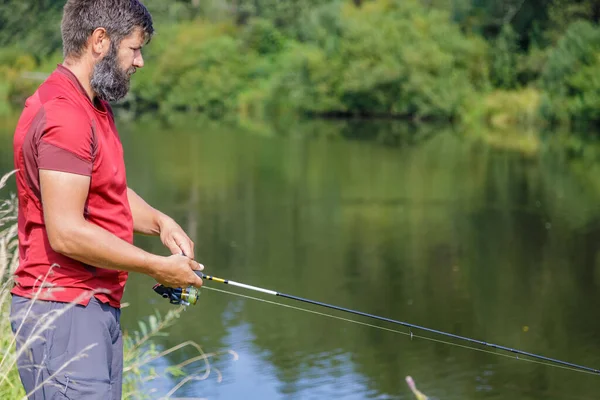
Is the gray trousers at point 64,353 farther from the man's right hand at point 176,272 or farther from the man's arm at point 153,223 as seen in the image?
the man's arm at point 153,223

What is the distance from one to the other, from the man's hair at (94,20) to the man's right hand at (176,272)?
0.51 m

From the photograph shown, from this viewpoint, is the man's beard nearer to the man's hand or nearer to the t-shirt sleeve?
the t-shirt sleeve

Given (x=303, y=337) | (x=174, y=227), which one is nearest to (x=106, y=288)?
(x=174, y=227)

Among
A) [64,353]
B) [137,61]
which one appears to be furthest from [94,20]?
[64,353]

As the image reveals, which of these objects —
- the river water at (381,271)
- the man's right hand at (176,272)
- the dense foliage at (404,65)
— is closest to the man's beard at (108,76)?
the man's right hand at (176,272)

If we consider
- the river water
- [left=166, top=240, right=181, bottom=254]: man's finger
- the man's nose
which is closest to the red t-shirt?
the man's nose

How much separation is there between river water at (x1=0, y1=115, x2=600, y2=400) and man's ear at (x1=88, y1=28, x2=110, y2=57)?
81.0 inches

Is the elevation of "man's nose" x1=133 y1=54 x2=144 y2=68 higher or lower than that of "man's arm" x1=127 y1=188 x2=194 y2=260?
higher

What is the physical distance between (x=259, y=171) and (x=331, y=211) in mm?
5006

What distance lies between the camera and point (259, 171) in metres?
18.8

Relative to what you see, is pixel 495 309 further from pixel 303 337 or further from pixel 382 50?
pixel 382 50

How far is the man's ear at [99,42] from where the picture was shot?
2162 millimetres

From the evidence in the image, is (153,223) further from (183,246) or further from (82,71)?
(82,71)

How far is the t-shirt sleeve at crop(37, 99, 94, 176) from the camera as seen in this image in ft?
6.77
